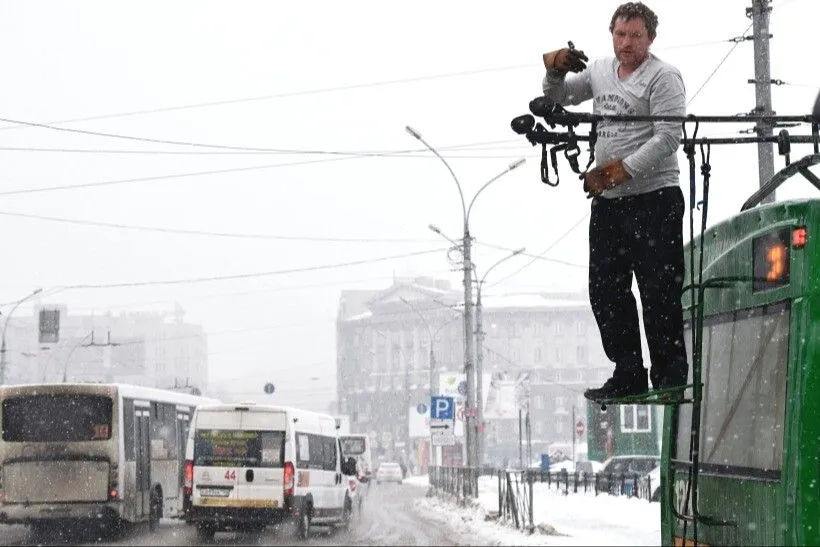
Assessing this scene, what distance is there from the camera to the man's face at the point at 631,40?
22.3 ft

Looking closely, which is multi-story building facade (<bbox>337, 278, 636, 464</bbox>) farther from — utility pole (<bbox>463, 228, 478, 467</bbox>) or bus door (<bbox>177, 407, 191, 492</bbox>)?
bus door (<bbox>177, 407, 191, 492</bbox>)

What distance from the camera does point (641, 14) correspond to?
676cm

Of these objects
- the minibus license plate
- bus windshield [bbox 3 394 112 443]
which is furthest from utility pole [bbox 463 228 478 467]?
the minibus license plate

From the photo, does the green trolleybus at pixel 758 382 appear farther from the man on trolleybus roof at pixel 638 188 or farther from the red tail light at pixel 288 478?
the red tail light at pixel 288 478

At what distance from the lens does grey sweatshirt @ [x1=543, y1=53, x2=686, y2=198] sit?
6590 millimetres

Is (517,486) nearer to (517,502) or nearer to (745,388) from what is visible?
(517,502)

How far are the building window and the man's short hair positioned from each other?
49.2 metres

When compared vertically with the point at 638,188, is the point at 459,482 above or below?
below

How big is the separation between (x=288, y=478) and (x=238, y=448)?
0.92 meters

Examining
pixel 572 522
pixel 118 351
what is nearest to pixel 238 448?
pixel 572 522

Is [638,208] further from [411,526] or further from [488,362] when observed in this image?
[488,362]

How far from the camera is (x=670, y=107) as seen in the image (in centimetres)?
665

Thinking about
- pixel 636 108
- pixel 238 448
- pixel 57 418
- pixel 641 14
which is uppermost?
pixel 641 14

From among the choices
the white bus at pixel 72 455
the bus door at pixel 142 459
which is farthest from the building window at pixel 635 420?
the white bus at pixel 72 455
